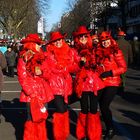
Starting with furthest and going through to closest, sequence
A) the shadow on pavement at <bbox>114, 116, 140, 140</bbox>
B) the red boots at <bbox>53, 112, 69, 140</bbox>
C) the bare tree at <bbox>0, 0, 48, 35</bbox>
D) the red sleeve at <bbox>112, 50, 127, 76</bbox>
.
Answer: the bare tree at <bbox>0, 0, 48, 35</bbox> → the shadow on pavement at <bbox>114, 116, 140, 140</bbox> → the red sleeve at <bbox>112, 50, 127, 76</bbox> → the red boots at <bbox>53, 112, 69, 140</bbox>

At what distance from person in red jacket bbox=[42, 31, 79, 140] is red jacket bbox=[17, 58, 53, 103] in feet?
0.77

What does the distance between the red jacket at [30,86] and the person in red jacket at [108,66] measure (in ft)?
3.89

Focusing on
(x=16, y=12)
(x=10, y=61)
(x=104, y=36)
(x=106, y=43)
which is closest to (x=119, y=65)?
(x=106, y=43)

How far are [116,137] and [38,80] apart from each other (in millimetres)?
2126

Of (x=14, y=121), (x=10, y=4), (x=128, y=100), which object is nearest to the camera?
(x=14, y=121)

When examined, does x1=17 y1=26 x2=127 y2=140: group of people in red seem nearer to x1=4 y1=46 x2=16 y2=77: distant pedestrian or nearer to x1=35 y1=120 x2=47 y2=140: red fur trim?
x1=35 y1=120 x2=47 y2=140: red fur trim

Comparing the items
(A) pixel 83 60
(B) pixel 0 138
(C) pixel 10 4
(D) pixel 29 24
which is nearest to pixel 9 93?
(B) pixel 0 138

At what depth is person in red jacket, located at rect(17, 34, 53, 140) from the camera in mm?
7430

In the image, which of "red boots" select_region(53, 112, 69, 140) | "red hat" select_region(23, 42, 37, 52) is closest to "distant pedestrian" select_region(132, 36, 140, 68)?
"red boots" select_region(53, 112, 69, 140)

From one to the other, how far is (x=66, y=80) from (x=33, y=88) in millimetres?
799

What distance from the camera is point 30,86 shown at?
24.3ft

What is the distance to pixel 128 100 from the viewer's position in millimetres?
14195

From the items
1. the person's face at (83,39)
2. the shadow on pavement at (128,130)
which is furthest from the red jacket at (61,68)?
the shadow on pavement at (128,130)

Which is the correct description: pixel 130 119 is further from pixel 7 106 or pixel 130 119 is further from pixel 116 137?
pixel 7 106
